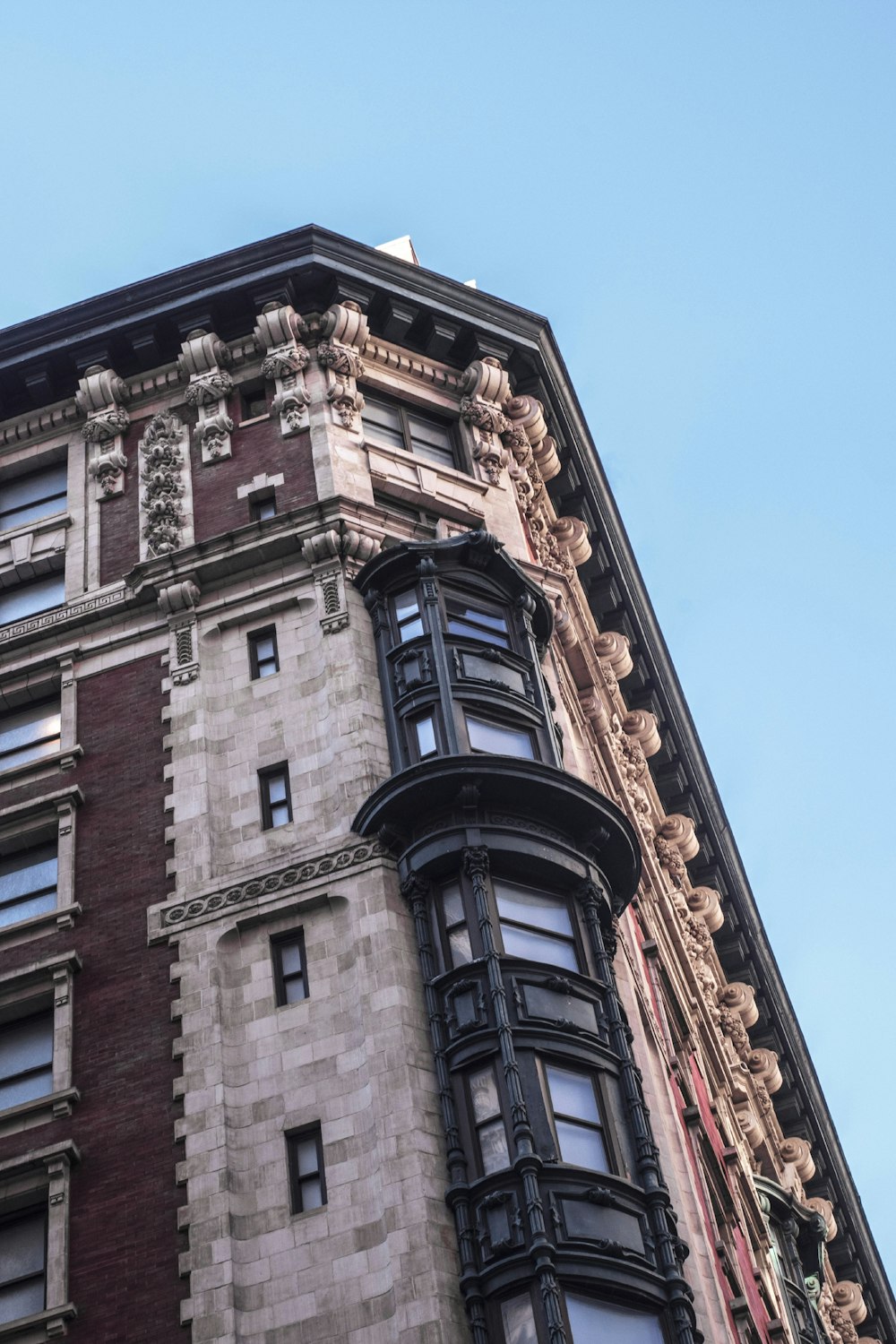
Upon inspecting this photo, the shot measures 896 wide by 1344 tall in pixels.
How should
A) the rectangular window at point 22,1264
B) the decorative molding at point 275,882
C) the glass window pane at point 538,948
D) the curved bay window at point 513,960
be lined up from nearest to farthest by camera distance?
the curved bay window at point 513,960 < the rectangular window at point 22,1264 < the glass window pane at point 538,948 < the decorative molding at point 275,882

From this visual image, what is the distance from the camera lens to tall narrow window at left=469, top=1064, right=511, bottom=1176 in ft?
107

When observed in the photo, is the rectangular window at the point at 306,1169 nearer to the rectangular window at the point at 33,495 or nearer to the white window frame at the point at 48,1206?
the white window frame at the point at 48,1206

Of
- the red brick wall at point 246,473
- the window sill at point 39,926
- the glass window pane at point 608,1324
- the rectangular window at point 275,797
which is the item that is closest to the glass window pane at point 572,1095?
the glass window pane at point 608,1324

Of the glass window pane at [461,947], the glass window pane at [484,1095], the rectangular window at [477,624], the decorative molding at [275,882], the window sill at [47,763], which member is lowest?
the glass window pane at [484,1095]

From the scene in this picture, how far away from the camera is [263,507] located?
153 ft

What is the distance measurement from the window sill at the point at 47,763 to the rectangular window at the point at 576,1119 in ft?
43.7

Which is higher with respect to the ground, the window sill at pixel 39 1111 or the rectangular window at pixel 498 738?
the rectangular window at pixel 498 738

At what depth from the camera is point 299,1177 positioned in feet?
110

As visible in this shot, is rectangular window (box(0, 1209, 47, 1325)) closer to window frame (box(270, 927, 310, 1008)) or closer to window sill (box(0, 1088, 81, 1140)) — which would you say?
window sill (box(0, 1088, 81, 1140))

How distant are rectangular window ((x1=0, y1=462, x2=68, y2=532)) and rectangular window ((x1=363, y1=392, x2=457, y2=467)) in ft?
24.9

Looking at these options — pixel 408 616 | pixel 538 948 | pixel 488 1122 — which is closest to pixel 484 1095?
pixel 488 1122

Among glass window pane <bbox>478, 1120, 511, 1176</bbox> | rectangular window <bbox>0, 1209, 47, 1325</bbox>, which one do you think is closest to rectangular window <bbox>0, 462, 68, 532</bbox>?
rectangular window <bbox>0, 1209, 47, 1325</bbox>

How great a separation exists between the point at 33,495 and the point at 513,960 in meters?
20.9

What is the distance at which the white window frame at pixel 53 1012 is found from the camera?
36.0 meters
